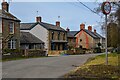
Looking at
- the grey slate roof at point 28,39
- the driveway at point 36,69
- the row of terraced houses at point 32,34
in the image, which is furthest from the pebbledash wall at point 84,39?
the driveway at point 36,69

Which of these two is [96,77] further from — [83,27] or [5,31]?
[83,27]

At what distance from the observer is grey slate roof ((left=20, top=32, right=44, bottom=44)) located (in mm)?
56062

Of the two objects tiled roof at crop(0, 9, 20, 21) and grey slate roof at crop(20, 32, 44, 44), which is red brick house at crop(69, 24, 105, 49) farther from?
tiled roof at crop(0, 9, 20, 21)

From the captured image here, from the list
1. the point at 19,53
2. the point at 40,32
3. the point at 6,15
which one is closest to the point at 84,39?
the point at 40,32

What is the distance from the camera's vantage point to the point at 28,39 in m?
58.6

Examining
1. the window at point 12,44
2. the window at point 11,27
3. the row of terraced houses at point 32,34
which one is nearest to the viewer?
the row of terraced houses at point 32,34

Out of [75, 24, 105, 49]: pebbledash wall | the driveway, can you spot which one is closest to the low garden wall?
the driveway

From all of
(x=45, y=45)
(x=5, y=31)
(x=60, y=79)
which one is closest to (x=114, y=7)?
(x=60, y=79)

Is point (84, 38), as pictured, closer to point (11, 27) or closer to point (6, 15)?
point (11, 27)

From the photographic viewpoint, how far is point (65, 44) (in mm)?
73938

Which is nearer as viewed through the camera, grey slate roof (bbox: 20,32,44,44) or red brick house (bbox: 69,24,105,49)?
grey slate roof (bbox: 20,32,44,44)

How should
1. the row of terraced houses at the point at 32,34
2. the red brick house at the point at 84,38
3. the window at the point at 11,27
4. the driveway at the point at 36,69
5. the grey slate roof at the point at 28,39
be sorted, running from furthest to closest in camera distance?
1. the red brick house at the point at 84,38
2. the grey slate roof at the point at 28,39
3. the window at the point at 11,27
4. the row of terraced houses at the point at 32,34
5. the driveway at the point at 36,69

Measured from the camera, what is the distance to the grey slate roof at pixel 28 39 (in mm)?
56062

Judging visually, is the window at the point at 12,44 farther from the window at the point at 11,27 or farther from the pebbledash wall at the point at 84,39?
the pebbledash wall at the point at 84,39
